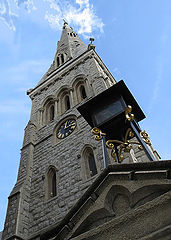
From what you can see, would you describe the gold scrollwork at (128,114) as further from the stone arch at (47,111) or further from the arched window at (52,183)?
the stone arch at (47,111)

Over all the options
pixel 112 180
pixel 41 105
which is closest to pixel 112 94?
pixel 112 180

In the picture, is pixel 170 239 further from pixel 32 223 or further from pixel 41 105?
pixel 41 105

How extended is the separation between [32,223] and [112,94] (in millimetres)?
6131

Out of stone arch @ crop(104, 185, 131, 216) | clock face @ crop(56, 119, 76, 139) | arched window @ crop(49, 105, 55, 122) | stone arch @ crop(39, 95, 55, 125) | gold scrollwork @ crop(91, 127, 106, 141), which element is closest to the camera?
stone arch @ crop(104, 185, 131, 216)

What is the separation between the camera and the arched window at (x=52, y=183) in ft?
32.3

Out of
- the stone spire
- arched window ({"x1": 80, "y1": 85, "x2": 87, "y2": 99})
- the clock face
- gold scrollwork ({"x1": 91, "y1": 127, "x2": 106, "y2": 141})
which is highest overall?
the stone spire

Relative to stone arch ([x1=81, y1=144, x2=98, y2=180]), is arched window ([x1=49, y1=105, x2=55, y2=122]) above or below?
above

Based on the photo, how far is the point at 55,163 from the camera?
10.9 m

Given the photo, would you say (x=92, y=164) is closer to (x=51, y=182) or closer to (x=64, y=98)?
(x=51, y=182)

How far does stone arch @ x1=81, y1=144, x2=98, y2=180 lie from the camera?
9.15 meters

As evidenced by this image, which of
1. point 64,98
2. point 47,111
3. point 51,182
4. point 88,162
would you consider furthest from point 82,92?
point 51,182

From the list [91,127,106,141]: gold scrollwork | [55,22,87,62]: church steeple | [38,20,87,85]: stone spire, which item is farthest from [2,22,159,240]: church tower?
[55,22,87,62]: church steeple

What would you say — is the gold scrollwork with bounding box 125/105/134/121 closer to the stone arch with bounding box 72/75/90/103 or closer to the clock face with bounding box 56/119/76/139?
the clock face with bounding box 56/119/76/139

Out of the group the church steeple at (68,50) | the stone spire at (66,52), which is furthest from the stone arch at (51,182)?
the church steeple at (68,50)
